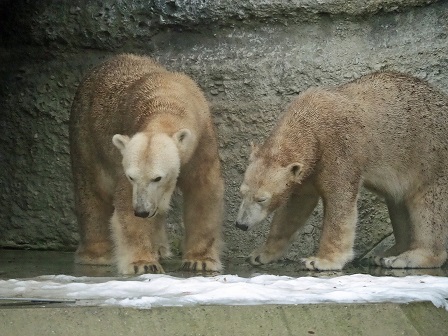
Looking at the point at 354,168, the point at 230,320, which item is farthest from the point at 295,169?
the point at 230,320

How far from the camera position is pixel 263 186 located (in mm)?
6203

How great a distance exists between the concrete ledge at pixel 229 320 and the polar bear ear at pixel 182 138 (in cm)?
174

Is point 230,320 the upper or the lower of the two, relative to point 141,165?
lower

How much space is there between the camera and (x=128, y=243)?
243 inches

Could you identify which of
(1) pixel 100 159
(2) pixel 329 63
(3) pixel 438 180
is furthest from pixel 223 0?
(3) pixel 438 180

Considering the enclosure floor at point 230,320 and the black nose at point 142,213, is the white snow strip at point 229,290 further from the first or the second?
the black nose at point 142,213

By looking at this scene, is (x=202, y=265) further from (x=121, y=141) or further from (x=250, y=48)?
(x=250, y=48)

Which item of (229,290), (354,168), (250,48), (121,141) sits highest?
(250,48)

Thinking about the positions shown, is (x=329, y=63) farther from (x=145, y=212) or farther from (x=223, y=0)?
(x=145, y=212)

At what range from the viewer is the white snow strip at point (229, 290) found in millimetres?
4586

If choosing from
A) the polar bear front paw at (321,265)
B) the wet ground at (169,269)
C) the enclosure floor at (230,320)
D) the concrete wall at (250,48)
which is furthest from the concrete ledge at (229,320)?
the concrete wall at (250,48)

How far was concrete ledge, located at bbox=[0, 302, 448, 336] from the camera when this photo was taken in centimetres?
422

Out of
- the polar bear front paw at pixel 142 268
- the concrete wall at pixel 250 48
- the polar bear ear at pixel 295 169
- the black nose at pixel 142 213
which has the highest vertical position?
the concrete wall at pixel 250 48

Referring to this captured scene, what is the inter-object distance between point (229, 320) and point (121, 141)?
1.99 metres
